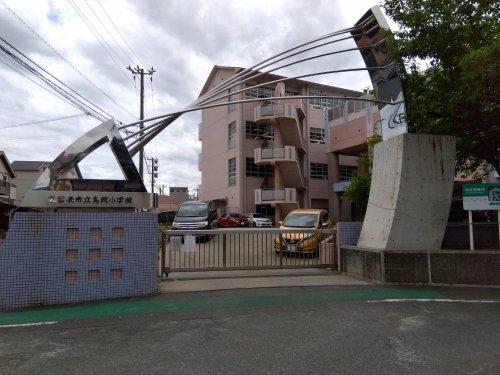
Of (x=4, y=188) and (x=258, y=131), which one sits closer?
(x=258, y=131)

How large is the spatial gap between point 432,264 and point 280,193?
89.6 ft

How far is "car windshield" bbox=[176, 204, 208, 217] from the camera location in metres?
22.0

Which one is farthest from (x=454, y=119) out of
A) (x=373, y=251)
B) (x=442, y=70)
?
(x=373, y=251)

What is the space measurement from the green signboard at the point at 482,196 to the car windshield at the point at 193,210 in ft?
46.6

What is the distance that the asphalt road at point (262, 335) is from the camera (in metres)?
4.60

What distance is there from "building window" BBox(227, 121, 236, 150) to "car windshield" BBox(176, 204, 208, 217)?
59.6ft

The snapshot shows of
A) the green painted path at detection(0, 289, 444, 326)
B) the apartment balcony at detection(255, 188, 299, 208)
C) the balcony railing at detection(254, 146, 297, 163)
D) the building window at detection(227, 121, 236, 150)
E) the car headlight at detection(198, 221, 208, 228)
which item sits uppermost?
the building window at detection(227, 121, 236, 150)

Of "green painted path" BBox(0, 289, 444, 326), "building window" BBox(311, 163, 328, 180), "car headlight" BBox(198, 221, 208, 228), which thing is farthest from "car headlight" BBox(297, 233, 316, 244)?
"building window" BBox(311, 163, 328, 180)

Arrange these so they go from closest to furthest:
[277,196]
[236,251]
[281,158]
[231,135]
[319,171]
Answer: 1. [236,251]
2. [281,158]
3. [277,196]
4. [231,135]
5. [319,171]

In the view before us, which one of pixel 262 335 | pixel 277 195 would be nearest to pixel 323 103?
pixel 277 195

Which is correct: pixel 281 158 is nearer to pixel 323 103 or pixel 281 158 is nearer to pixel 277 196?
pixel 277 196

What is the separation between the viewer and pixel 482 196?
9992 mm

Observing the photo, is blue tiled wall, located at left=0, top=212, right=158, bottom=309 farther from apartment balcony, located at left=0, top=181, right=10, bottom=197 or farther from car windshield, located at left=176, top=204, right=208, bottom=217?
apartment balcony, located at left=0, top=181, right=10, bottom=197

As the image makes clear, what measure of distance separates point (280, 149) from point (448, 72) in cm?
2599
